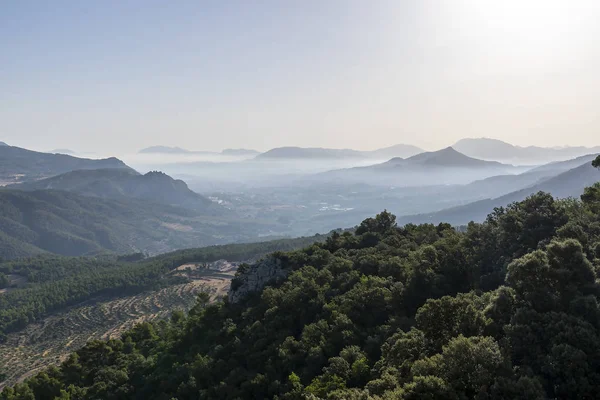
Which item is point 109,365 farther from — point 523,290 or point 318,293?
point 523,290

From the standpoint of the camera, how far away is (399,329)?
88.7 feet

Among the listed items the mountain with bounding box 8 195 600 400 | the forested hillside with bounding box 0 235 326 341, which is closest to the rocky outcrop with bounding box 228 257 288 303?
the mountain with bounding box 8 195 600 400

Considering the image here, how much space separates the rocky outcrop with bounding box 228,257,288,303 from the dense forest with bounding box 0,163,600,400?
1465 mm

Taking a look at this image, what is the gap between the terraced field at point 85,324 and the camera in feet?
255

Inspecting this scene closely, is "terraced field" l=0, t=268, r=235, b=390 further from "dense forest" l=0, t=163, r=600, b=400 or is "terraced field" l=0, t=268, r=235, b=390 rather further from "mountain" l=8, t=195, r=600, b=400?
"dense forest" l=0, t=163, r=600, b=400

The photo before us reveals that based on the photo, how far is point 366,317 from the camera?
3378cm

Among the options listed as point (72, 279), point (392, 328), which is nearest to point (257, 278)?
point (392, 328)

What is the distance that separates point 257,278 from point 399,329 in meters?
29.8

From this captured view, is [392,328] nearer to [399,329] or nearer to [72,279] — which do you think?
[399,329]

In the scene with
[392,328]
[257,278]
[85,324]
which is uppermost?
[392,328]

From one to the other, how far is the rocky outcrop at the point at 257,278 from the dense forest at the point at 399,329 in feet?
4.81

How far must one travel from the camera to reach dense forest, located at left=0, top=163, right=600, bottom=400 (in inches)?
671

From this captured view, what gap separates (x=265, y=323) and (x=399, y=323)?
16.3 m

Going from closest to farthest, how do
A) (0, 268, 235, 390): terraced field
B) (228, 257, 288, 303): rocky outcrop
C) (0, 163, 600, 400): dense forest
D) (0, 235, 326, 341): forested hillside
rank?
(0, 163, 600, 400): dense forest < (228, 257, 288, 303): rocky outcrop < (0, 268, 235, 390): terraced field < (0, 235, 326, 341): forested hillside
